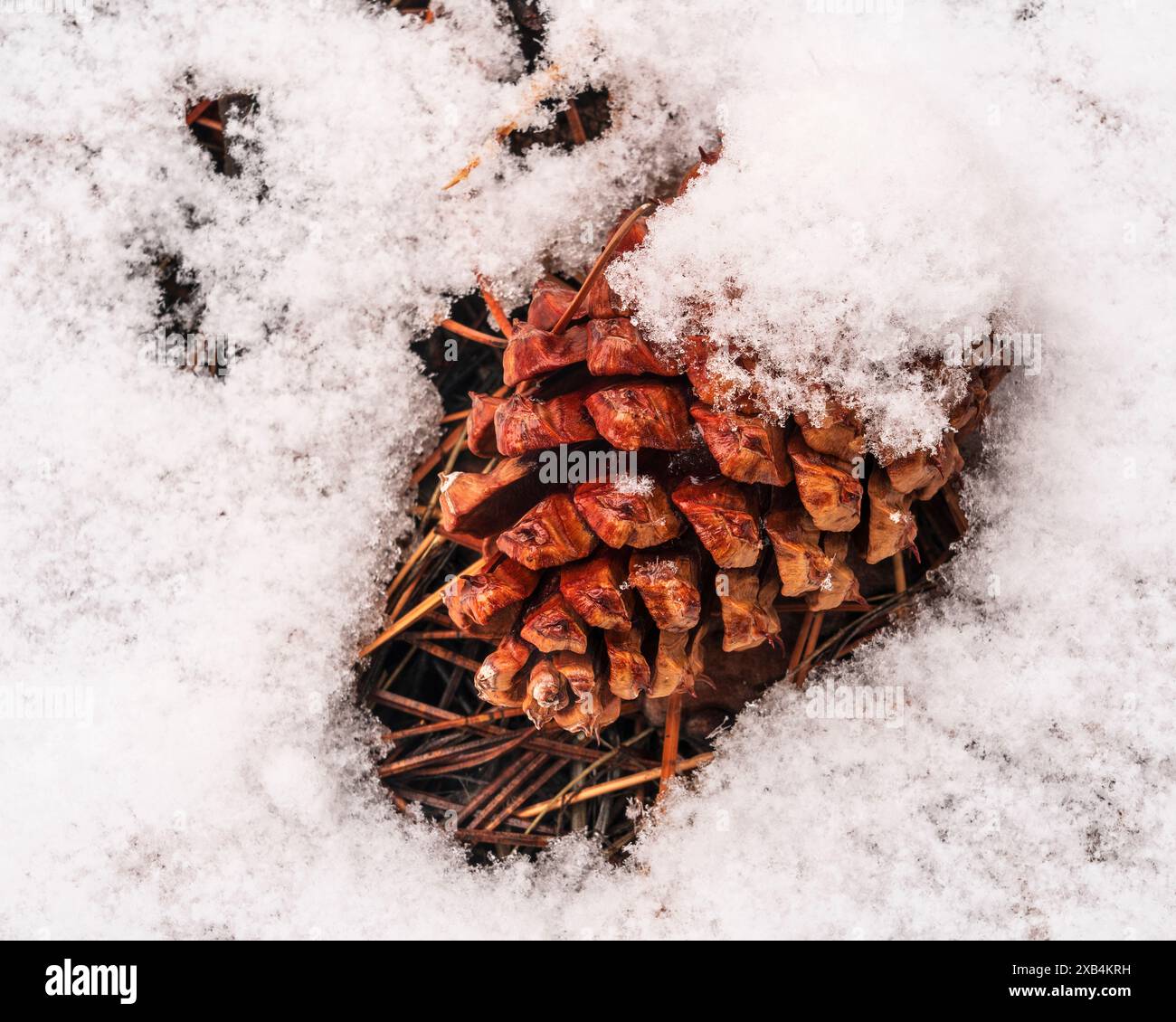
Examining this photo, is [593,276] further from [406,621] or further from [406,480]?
[406,621]

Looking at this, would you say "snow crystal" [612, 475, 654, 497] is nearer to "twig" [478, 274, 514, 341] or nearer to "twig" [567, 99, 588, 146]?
"twig" [478, 274, 514, 341]

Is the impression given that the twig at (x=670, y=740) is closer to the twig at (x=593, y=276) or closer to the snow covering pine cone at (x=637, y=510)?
the snow covering pine cone at (x=637, y=510)

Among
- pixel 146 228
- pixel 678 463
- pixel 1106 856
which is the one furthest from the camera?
pixel 146 228

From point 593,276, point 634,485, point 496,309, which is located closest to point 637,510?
point 634,485

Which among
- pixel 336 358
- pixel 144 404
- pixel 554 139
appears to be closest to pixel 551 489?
pixel 336 358

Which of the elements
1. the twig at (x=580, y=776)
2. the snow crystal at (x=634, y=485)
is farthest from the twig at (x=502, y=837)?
the snow crystal at (x=634, y=485)

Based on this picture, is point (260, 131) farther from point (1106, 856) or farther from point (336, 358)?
point (1106, 856)
